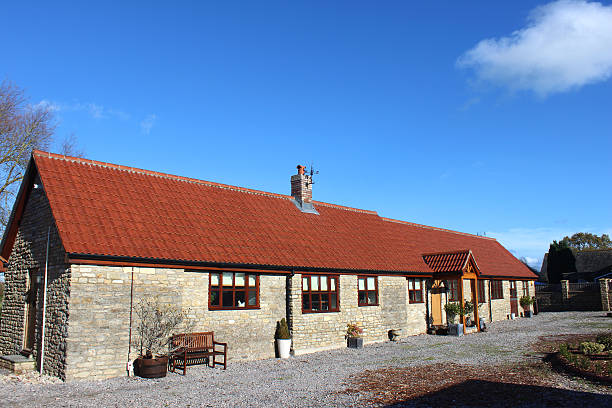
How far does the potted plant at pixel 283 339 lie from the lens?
17.1m

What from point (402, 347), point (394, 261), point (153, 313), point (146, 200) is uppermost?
point (146, 200)

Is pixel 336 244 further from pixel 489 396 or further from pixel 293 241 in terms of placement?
pixel 489 396

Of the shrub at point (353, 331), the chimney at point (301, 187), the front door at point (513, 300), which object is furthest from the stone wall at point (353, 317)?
the front door at point (513, 300)

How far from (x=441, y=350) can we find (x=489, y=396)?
7.87m

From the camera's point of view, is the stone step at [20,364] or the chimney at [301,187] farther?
the chimney at [301,187]

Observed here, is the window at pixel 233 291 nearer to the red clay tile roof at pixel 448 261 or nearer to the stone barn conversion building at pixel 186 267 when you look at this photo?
the stone barn conversion building at pixel 186 267

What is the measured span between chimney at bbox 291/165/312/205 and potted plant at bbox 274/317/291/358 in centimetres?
813

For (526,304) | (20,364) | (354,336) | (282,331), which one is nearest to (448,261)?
(354,336)

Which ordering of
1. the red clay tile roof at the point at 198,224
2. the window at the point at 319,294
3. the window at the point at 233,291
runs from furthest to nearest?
the window at the point at 319,294 → the window at the point at 233,291 → the red clay tile roof at the point at 198,224

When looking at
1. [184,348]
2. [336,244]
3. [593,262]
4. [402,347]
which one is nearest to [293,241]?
[336,244]

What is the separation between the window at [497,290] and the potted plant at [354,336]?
1421 cm

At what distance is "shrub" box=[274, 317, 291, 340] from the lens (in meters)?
17.1

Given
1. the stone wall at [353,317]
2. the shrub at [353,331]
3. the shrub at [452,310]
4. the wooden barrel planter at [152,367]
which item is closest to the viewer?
the wooden barrel planter at [152,367]

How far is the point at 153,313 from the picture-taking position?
14031mm
